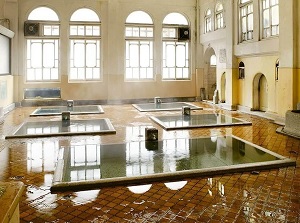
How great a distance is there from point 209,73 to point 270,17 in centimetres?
647

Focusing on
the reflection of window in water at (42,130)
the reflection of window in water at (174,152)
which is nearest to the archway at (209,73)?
the reflection of window in water at (42,130)

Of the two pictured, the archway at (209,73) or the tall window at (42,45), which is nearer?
the tall window at (42,45)

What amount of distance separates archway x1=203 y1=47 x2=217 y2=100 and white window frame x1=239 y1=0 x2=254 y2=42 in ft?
13.0

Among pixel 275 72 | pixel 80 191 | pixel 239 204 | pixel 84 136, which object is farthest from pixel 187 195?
pixel 275 72

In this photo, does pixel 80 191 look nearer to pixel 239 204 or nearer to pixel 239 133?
pixel 239 204

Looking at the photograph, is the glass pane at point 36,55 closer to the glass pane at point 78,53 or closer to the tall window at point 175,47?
the glass pane at point 78,53

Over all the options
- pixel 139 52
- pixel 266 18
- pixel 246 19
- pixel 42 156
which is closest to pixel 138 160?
pixel 42 156

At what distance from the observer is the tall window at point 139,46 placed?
54.5 feet

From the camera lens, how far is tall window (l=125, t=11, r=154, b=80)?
1661cm

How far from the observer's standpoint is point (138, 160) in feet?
19.9

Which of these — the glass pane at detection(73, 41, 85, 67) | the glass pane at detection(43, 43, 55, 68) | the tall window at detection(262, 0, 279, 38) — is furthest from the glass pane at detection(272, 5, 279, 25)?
the glass pane at detection(43, 43, 55, 68)

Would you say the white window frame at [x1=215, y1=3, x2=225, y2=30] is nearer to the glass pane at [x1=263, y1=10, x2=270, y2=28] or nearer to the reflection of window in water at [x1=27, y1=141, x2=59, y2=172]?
the glass pane at [x1=263, y1=10, x2=270, y2=28]

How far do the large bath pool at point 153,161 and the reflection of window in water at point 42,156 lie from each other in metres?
0.17

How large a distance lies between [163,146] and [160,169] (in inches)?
68.0
